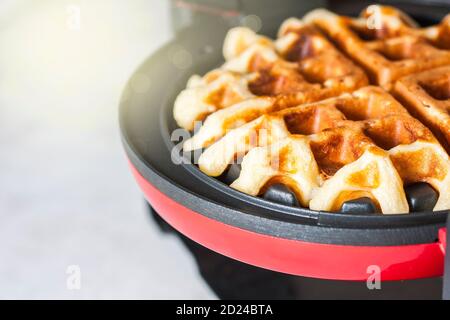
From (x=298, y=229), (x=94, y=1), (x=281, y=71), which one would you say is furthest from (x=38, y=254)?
(x=94, y=1)

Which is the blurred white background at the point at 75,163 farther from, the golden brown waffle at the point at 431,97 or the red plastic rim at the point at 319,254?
the golden brown waffle at the point at 431,97

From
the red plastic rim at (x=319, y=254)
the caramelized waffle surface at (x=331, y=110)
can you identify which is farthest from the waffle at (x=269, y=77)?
the red plastic rim at (x=319, y=254)

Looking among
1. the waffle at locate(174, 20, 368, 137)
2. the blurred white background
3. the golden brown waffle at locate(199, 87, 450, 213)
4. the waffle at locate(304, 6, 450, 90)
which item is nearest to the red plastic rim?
the golden brown waffle at locate(199, 87, 450, 213)

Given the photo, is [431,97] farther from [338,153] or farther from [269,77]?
[269,77]

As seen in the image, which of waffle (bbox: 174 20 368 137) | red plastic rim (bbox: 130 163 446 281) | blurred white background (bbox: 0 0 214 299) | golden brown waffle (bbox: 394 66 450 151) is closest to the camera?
red plastic rim (bbox: 130 163 446 281)

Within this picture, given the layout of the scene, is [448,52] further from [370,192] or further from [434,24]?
[370,192]

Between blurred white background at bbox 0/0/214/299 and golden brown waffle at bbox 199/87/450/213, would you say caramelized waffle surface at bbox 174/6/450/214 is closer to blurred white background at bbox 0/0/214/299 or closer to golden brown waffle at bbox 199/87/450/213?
golden brown waffle at bbox 199/87/450/213
